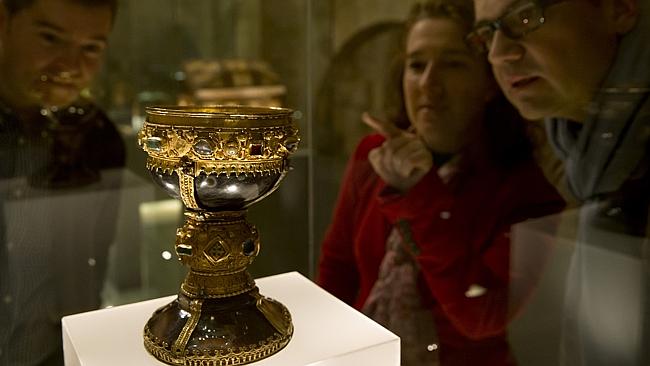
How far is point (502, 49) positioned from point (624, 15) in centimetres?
24

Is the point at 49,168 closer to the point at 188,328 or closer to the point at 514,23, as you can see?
the point at 188,328

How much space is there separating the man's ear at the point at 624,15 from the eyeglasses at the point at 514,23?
10 cm

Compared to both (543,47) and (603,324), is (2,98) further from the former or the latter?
(603,324)

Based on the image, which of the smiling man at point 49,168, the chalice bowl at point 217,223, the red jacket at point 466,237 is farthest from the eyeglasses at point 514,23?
the smiling man at point 49,168

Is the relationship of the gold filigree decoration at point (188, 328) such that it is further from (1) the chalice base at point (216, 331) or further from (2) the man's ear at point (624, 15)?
(2) the man's ear at point (624, 15)

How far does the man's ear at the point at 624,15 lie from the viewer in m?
1.12

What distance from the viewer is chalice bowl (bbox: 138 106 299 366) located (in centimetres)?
85

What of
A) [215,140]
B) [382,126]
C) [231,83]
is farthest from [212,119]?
[231,83]

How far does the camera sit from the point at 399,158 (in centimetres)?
155

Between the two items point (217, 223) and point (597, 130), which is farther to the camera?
point (597, 130)

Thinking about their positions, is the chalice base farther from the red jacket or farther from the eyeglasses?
the eyeglasses

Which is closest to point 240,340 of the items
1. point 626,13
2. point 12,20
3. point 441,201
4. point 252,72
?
point 441,201

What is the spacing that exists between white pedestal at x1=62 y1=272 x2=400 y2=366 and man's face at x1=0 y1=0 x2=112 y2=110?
0.64 meters

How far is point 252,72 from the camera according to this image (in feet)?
6.16
